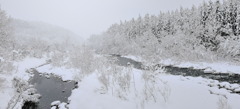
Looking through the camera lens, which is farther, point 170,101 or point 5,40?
point 5,40

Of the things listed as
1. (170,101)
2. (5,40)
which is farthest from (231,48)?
(5,40)

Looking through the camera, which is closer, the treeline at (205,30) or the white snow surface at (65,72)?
the white snow surface at (65,72)

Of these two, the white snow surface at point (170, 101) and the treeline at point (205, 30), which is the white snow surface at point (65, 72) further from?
the treeline at point (205, 30)

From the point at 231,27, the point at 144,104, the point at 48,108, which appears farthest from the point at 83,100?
the point at 231,27

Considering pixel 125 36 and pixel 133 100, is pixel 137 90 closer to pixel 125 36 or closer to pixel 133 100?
pixel 133 100

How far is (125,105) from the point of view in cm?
1105

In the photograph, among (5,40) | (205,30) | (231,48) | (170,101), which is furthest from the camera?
(205,30)

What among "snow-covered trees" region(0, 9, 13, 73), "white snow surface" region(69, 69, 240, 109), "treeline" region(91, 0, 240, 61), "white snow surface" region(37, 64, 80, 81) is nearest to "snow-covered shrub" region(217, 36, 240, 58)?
"treeline" region(91, 0, 240, 61)

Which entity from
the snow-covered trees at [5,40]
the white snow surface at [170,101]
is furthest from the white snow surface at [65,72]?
Answer: the white snow surface at [170,101]

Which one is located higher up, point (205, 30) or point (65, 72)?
point (205, 30)

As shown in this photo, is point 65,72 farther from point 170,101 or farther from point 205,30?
point 205,30

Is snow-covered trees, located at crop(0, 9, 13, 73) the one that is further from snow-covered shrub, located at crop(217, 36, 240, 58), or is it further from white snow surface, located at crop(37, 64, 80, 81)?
snow-covered shrub, located at crop(217, 36, 240, 58)

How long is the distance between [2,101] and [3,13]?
879 cm

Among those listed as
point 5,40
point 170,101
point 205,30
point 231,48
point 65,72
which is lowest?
point 65,72
